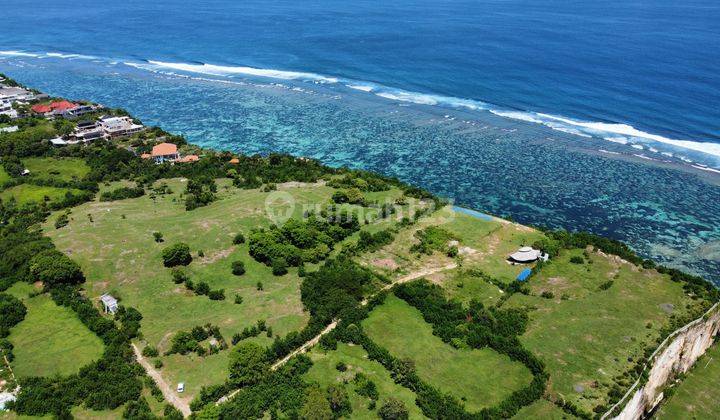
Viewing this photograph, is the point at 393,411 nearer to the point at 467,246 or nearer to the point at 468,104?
the point at 467,246

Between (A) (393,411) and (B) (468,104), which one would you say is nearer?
(A) (393,411)

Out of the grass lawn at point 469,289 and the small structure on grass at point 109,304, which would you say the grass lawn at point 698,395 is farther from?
the small structure on grass at point 109,304

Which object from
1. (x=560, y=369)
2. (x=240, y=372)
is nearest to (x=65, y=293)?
(x=240, y=372)

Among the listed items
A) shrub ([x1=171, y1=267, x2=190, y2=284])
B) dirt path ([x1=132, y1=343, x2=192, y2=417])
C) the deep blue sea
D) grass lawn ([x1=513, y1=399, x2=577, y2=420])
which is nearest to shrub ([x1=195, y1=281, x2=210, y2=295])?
shrub ([x1=171, y1=267, x2=190, y2=284])

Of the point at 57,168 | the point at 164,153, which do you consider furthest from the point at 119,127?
the point at 164,153

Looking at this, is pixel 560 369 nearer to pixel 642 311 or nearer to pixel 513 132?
pixel 642 311

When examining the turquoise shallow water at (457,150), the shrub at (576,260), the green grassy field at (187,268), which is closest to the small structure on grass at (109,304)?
the green grassy field at (187,268)

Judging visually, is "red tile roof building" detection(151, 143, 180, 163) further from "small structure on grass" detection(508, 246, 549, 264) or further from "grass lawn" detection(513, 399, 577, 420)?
"grass lawn" detection(513, 399, 577, 420)
